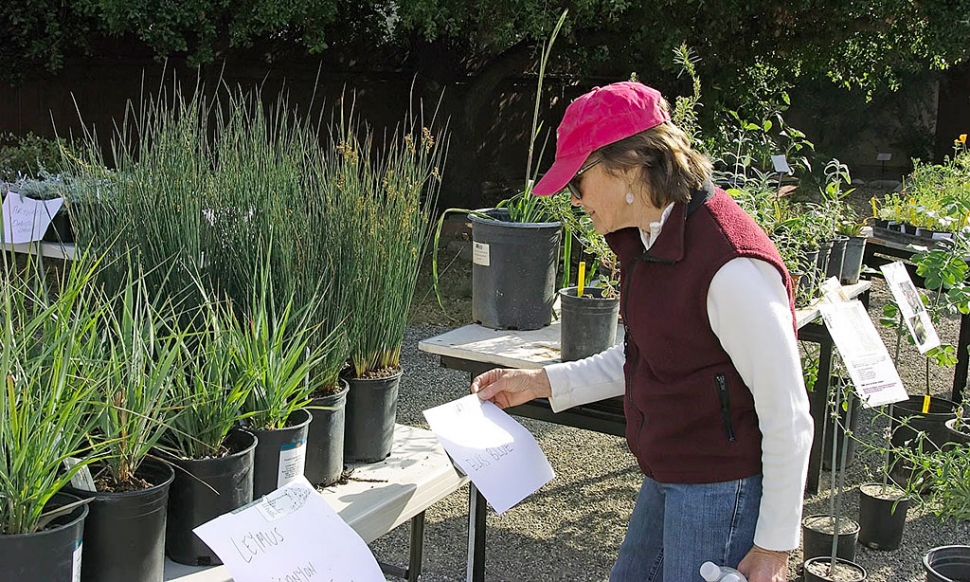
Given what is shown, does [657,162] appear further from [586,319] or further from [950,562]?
[950,562]

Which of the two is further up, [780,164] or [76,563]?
[780,164]

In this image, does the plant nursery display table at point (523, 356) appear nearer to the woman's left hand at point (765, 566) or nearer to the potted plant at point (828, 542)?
the potted plant at point (828, 542)

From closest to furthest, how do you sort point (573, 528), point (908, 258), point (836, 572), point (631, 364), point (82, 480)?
point (82, 480) → point (631, 364) → point (836, 572) → point (573, 528) → point (908, 258)

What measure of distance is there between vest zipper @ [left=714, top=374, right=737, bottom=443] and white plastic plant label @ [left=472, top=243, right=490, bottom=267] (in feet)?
4.51

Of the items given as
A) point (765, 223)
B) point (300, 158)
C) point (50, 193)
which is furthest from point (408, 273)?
point (50, 193)

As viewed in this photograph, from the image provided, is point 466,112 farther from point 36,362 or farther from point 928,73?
point 928,73

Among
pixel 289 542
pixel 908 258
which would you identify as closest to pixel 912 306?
pixel 908 258

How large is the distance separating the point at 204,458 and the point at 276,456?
16 centimetres

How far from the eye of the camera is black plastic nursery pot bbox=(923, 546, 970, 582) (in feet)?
8.05

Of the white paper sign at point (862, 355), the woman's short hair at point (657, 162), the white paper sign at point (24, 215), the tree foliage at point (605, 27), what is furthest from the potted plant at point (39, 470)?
the tree foliage at point (605, 27)

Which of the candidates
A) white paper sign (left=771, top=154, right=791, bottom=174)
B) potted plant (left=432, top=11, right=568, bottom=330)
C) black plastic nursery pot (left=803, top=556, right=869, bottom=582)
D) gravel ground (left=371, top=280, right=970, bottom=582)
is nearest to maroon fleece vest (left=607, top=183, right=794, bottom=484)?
potted plant (left=432, top=11, right=568, bottom=330)

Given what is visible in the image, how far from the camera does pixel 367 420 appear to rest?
199 centimetres

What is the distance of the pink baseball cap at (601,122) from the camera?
1562mm

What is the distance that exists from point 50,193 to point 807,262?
324cm
